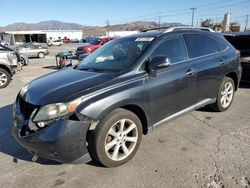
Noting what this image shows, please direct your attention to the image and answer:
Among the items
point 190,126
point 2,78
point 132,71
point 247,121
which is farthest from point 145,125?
point 2,78

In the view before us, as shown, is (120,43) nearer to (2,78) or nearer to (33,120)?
(33,120)

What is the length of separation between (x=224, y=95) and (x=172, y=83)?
1.89m

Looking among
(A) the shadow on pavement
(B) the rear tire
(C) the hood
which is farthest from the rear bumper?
(B) the rear tire

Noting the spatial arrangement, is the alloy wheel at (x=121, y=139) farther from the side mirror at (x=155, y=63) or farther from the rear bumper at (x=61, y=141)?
the side mirror at (x=155, y=63)

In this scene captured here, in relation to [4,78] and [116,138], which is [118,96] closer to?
[116,138]

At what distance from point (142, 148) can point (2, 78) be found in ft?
22.2

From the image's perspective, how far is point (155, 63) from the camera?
3.16 metres

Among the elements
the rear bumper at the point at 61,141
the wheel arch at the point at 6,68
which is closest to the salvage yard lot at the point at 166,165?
the rear bumper at the point at 61,141

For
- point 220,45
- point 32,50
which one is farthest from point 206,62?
point 32,50

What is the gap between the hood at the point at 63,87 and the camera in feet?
9.04

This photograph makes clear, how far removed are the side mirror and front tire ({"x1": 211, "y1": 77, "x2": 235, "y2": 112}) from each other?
1.92 meters

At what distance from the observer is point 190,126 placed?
421cm

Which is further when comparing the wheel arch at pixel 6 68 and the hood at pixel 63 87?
the wheel arch at pixel 6 68

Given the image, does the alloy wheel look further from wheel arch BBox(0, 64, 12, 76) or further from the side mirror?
wheel arch BBox(0, 64, 12, 76)
